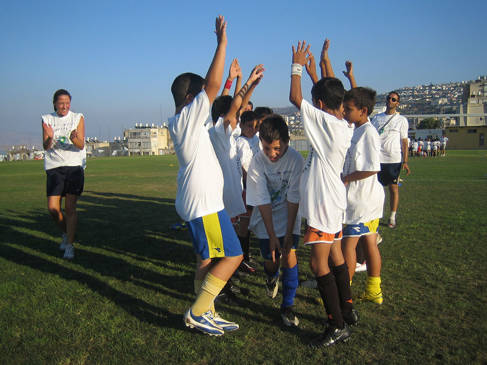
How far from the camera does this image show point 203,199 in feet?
9.49

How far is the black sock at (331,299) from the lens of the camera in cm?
284

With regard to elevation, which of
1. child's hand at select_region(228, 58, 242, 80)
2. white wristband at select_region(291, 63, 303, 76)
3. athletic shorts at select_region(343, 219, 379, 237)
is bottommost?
athletic shorts at select_region(343, 219, 379, 237)

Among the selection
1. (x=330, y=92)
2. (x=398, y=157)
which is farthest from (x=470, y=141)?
(x=330, y=92)

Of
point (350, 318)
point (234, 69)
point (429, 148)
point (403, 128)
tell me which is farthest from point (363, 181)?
point (429, 148)

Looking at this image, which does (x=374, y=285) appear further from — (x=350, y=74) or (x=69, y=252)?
(x=69, y=252)

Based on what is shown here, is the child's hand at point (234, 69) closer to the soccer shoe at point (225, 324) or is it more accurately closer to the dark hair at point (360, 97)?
the dark hair at point (360, 97)

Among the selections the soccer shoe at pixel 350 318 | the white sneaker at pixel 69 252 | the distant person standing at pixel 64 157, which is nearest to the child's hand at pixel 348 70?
the soccer shoe at pixel 350 318

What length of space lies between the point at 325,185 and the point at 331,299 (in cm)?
92

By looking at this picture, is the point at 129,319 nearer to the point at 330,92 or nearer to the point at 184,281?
the point at 184,281

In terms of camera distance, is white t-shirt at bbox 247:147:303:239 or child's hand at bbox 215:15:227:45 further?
white t-shirt at bbox 247:147:303:239

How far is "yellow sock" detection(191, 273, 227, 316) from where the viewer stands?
2.89 m

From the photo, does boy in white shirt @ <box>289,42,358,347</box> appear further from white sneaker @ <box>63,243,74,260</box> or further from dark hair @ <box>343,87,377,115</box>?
white sneaker @ <box>63,243,74,260</box>

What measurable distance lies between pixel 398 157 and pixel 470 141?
230 ft

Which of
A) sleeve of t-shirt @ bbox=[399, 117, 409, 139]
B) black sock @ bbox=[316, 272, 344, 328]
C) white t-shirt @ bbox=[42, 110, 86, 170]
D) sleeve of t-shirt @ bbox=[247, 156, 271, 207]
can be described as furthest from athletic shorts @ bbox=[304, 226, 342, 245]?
sleeve of t-shirt @ bbox=[399, 117, 409, 139]
